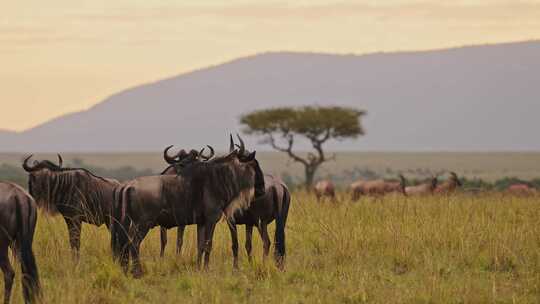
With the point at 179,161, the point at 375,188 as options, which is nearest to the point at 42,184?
the point at 179,161

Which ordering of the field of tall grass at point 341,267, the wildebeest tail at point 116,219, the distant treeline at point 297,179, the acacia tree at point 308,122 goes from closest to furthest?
the field of tall grass at point 341,267 → the wildebeest tail at point 116,219 → the distant treeline at point 297,179 → the acacia tree at point 308,122

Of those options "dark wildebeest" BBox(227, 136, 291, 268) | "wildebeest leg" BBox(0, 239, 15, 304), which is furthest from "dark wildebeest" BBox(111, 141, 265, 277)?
"wildebeest leg" BBox(0, 239, 15, 304)

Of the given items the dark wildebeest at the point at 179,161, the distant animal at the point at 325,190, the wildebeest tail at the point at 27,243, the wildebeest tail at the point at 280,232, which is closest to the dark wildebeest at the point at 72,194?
the dark wildebeest at the point at 179,161

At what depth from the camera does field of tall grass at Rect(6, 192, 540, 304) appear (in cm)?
830

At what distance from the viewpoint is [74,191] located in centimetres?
1038

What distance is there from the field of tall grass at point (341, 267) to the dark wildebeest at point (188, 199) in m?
0.32

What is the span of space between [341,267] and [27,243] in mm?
3495

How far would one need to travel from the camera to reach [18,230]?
7.62 m

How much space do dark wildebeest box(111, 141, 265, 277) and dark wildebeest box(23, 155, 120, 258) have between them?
82 centimetres

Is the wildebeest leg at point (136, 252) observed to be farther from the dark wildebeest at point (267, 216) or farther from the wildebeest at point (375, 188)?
the wildebeest at point (375, 188)

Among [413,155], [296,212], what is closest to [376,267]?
[296,212]

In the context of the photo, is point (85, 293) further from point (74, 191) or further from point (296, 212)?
point (296, 212)

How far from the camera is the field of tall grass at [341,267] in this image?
Answer: 830cm

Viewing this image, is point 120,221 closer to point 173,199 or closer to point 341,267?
point 173,199
